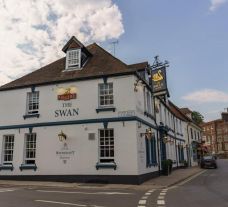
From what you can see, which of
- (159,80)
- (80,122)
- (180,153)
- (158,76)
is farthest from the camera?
(180,153)

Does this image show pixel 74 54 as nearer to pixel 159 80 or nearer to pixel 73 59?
pixel 73 59

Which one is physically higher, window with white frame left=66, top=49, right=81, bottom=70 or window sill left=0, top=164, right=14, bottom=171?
window with white frame left=66, top=49, right=81, bottom=70

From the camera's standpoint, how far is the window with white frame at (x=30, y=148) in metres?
21.6

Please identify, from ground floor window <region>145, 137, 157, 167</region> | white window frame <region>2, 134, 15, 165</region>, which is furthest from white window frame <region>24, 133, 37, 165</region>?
ground floor window <region>145, 137, 157, 167</region>

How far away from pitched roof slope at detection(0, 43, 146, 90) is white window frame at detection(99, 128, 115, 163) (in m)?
4.01

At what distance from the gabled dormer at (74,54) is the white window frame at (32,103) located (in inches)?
119

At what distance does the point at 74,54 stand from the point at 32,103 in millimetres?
4780

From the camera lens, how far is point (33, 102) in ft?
74.6

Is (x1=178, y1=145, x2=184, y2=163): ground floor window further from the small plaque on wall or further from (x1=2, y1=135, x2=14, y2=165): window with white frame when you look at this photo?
(x1=2, y1=135, x2=14, y2=165): window with white frame

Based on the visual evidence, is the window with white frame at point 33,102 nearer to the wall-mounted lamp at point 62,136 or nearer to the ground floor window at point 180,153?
the wall-mounted lamp at point 62,136

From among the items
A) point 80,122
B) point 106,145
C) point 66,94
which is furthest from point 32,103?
point 106,145

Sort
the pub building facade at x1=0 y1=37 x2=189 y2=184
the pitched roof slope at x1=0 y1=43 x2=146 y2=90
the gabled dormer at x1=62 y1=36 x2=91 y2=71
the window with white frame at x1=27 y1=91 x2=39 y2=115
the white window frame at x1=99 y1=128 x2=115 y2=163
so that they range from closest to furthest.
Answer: the pub building facade at x1=0 y1=37 x2=189 y2=184, the white window frame at x1=99 y1=128 x2=115 y2=163, the pitched roof slope at x1=0 y1=43 x2=146 y2=90, the window with white frame at x1=27 y1=91 x2=39 y2=115, the gabled dormer at x1=62 y1=36 x2=91 y2=71

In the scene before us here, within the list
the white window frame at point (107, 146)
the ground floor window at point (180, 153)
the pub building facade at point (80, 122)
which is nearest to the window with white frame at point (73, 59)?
the pub building facade at point (80, 122)

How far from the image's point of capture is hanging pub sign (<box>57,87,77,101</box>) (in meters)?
21.4
